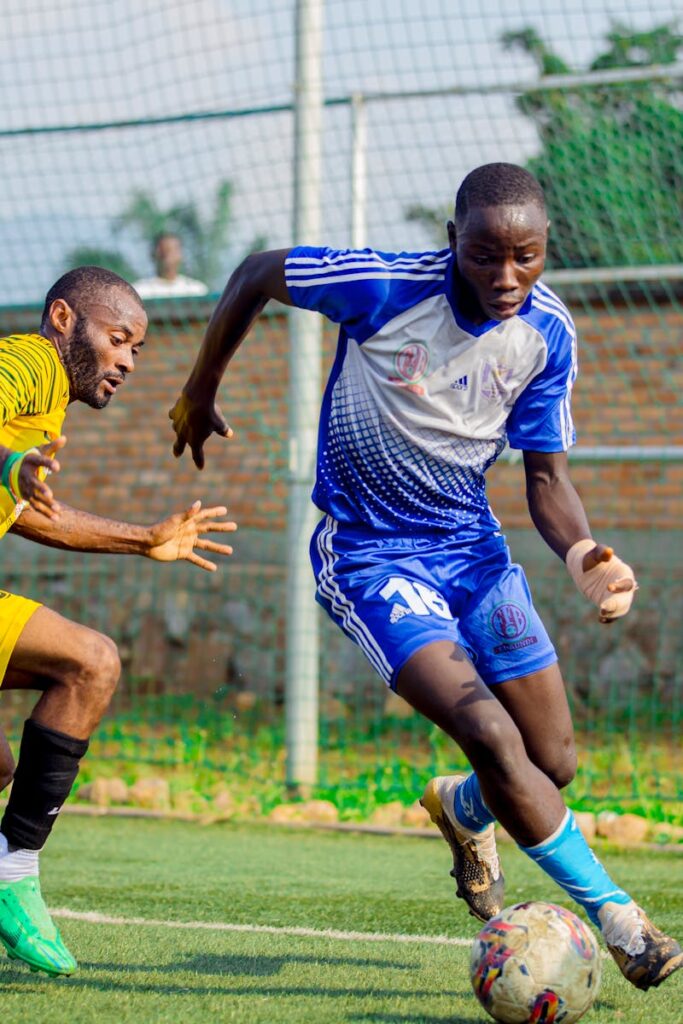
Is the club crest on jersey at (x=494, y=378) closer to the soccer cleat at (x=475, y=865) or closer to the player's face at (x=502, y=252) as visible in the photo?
the player's face at (x=502, y=252)

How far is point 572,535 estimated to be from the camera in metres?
4.51

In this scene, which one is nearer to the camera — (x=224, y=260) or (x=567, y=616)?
(x=567, y=616)

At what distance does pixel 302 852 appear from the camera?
23.1 ft

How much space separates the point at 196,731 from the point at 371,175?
12.3 ft

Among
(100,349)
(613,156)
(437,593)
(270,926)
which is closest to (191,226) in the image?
(613,156)

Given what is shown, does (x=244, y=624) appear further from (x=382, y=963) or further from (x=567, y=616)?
(x=382, y=963)

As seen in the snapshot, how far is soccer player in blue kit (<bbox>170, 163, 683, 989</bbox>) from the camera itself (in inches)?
167

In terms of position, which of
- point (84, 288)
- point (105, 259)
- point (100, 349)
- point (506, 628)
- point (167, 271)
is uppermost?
point (105, 259)

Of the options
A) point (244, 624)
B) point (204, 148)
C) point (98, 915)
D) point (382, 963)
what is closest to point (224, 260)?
point (204, 148)

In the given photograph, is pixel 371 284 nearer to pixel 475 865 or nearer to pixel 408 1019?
pixel 475 865

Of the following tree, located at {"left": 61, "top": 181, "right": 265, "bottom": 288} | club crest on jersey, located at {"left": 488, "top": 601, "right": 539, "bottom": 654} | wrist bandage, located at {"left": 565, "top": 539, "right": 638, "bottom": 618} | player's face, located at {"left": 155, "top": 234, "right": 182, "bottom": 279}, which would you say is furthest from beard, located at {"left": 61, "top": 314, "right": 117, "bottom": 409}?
player's face, located at {"left": 155, "top": 234, "right": 182, "bottom": 279}

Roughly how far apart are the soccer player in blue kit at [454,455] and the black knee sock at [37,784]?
0.94 meters

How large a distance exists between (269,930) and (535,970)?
1657 millimetres

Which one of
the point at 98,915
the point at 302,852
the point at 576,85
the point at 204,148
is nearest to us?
the point at 98,915
